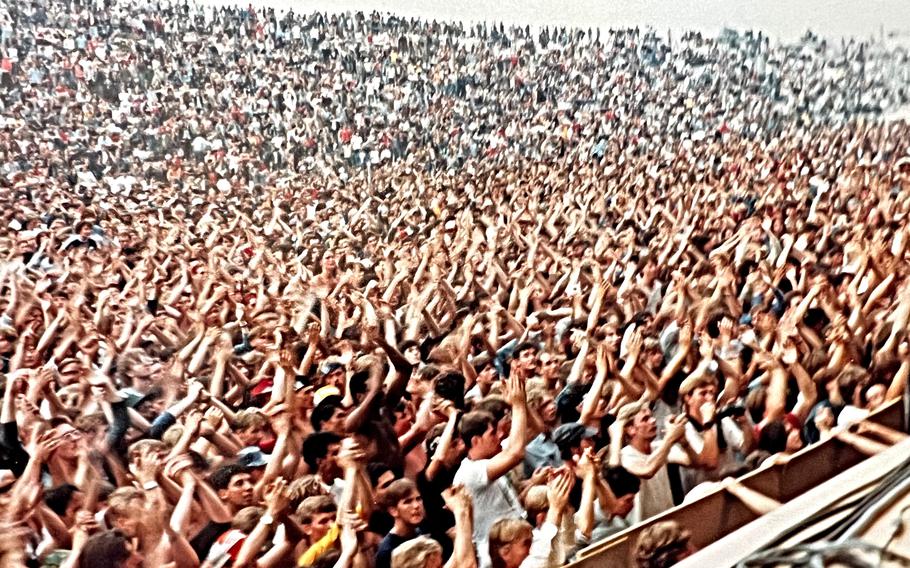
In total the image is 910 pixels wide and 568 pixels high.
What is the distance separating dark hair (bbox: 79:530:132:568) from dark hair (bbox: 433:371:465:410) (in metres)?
1.38

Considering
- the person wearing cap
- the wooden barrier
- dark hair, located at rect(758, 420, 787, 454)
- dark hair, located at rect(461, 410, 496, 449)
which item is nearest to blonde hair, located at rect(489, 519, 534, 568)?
the wooden barrier

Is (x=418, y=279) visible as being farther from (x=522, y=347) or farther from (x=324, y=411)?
(x=324, y=411)

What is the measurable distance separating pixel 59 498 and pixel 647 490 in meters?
2.38

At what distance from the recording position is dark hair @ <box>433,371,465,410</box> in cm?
400

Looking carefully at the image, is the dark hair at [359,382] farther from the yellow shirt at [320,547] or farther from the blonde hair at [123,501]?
the blonde hair at [123,501]

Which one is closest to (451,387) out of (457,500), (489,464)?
(489,464)

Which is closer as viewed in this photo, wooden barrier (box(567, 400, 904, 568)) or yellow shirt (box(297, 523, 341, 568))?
yellow shirt (box(297, 523, 341, 568))

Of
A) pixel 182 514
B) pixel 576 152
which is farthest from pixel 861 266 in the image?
pixel 182 514

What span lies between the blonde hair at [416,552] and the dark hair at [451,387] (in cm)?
59

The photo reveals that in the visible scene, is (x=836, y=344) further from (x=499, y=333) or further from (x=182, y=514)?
(x=182, y=514)

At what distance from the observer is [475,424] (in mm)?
3994

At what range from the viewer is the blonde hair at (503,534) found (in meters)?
3.80

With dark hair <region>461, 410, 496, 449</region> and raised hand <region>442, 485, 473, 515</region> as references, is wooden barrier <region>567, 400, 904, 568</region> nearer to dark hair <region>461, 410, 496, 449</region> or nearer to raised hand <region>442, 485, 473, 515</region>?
raised hand <region>442, 485, 473, 515</region>

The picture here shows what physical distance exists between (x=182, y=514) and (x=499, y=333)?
1.60 meters
